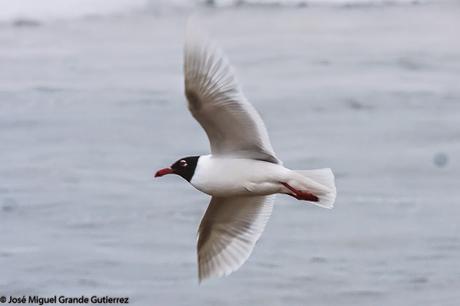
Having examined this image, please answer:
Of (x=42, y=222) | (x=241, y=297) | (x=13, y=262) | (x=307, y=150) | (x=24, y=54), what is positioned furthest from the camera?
(x=24, y=54)

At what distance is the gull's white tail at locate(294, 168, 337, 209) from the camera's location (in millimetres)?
6250

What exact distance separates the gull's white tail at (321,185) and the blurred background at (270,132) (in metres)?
1.96

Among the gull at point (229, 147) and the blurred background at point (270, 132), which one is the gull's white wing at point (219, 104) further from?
the blurred background at point (270, 132)

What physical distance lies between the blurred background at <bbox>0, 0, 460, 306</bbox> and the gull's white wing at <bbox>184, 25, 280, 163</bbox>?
201 cm

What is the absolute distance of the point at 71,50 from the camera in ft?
44.4

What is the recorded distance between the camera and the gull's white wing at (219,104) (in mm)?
5953

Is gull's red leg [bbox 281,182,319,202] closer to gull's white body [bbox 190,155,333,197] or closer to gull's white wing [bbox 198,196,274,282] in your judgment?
gull's white body [bbox 190,155,333,197]

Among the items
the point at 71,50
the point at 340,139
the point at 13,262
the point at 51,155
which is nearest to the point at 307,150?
the point at 340,139

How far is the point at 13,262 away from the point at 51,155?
2031mm

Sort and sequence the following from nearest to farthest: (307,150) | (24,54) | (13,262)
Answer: (13,262) → (307,150) → (24,54)

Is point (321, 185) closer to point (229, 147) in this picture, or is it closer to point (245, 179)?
point (245, 179)

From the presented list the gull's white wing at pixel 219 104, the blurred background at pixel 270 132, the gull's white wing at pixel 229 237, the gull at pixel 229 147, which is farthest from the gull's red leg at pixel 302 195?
the blurred background at pixel 270 132

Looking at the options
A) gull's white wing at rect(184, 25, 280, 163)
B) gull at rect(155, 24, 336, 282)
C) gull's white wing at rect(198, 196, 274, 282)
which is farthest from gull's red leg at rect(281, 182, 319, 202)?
gull's white wing at rect(198, 196, 274, 282)

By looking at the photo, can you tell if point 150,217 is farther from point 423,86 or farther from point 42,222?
point 423,86
